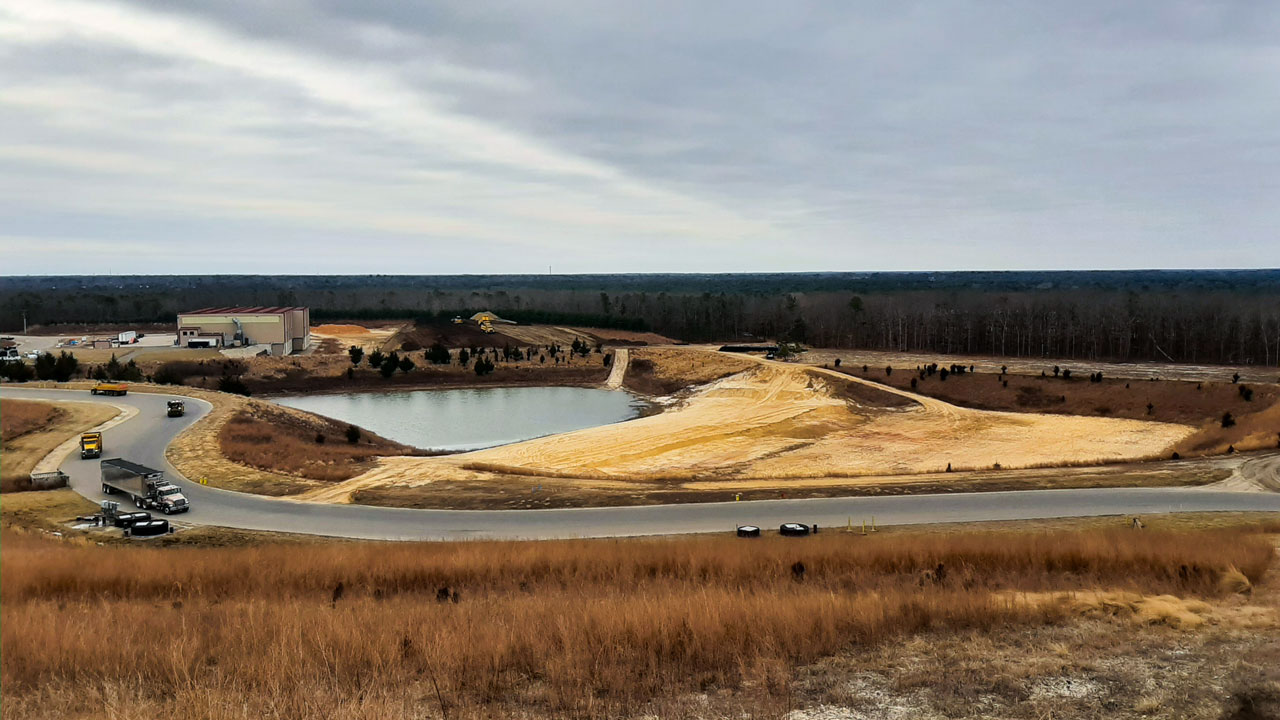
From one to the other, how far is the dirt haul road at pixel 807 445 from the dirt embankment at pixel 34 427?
11.3 metres

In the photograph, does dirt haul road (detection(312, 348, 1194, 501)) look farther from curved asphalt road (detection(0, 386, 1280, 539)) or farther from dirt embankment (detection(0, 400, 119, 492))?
dirt embankment (detection(0, 400, 119, 492))

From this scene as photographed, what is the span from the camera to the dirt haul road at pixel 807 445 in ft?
105

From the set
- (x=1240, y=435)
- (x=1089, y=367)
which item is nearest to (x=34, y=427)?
(x=1240, y=435)

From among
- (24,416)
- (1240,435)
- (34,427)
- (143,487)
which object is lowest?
(143,487)

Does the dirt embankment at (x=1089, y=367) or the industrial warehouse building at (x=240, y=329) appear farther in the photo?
the industrial warehouse building at (x=240, y=329)

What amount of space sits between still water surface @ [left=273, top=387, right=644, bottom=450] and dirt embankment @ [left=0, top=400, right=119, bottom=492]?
1637 cm

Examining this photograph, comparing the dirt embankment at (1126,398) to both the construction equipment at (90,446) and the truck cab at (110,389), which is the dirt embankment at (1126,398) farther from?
the truck cab at (110,389)

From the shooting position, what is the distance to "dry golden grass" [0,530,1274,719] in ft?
23.9

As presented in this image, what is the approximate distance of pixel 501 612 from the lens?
32.8 ft

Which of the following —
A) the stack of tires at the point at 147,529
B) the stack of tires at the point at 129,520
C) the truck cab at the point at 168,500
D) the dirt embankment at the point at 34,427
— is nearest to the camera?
the stack of tires at the point at 147,529

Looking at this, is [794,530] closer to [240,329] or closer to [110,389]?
[110,389]

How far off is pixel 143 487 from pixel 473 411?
125 feet

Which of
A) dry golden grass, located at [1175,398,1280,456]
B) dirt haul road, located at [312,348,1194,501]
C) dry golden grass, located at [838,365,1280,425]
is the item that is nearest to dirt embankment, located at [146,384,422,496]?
dirt haul road, located at [312,348,1194,501]

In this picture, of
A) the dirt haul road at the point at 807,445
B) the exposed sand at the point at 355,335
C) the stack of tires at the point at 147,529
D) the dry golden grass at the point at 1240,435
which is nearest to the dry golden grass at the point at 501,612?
the stack of tires at the point at 147,529
